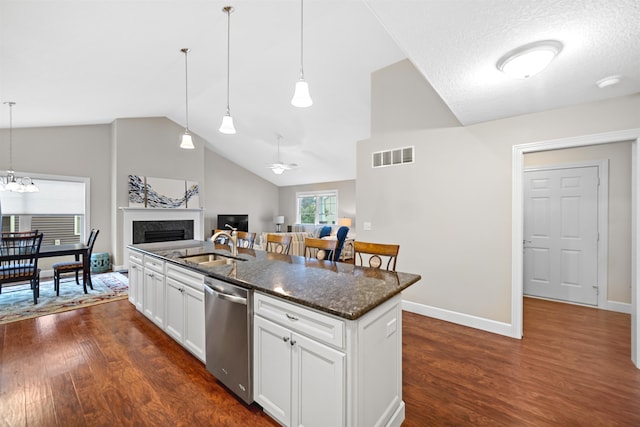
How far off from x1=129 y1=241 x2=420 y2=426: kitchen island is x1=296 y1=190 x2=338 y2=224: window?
7.15 metres

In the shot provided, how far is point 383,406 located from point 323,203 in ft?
27.0

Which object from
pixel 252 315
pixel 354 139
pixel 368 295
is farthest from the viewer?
pixel 354 139

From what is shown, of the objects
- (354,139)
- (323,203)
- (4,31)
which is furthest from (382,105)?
(323,203)

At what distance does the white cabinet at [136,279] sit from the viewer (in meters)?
3.34

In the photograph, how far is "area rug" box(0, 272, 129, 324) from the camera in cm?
358

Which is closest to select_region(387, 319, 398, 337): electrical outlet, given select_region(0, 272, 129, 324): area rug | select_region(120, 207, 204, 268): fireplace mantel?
select_region(0, 272, 129, 324): area rug

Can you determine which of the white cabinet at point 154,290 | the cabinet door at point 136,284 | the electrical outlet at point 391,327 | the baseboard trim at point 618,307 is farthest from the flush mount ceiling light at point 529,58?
the cabinet door at point 136,284

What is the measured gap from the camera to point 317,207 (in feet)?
31.9

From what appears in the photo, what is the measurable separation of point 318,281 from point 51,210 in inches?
270

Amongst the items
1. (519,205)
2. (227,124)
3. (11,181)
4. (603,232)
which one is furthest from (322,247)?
(11,181)

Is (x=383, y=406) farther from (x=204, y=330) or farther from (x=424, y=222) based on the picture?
(x=424, y=222)

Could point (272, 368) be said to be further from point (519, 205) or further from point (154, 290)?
point (519, 205)

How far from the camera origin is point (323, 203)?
9617 millimetres

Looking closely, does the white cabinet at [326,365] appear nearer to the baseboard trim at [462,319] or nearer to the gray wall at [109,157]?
the baseboard trim at [462,319]
